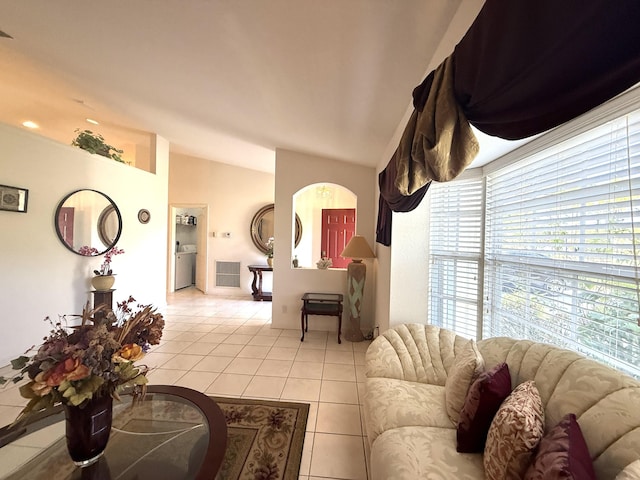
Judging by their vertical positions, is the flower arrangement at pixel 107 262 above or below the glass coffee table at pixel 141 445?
above

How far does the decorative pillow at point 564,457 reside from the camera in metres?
0.76

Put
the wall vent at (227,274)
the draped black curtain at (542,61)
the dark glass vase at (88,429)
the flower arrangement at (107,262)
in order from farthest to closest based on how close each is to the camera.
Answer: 1. the wall vent at (227,274)
2. the flower arrangement at (107,262)
3. the dark glass vase at (88,429)
4. the draped black curtain at (542,61)

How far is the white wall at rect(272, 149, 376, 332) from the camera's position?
3881 millimetres

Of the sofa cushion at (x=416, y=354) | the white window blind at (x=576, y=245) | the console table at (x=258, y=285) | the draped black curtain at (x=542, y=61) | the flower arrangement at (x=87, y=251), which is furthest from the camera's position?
the console table at (x=258, y=285)

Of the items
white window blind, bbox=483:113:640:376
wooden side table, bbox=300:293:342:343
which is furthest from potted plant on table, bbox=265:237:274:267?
white window blind, bbox=483:113:640:376

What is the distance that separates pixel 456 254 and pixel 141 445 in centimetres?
271

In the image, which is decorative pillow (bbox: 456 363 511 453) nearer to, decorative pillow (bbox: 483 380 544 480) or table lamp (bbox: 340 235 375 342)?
decorative pillow (bbox: 483 380 544 480)

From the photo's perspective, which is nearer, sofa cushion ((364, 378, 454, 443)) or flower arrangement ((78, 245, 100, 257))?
sofa cushion ((364, 378, 454, 443))

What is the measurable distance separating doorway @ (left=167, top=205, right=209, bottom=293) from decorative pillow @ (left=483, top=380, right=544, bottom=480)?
20.1 feet

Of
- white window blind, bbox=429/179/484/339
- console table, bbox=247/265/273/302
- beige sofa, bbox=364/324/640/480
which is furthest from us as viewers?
console table, bbox=247/265/273/302

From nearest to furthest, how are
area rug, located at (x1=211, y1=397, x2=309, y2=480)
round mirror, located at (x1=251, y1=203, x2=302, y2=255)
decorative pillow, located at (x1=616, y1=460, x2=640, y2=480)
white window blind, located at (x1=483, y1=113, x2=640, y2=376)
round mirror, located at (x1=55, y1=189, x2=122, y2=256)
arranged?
decorative pillow, located at (x1=616, y1=460, x2=640, y2=480) → white window blind, located at (x1=483, y1=113, x2=640, y2=376) → area rug, located at (x1=211, y1=397, x2=309, y2=480) → round mirror, located at (x1=55, y1=189, x2=122, y2=256) → round mirror, located at (x1=251, y1=203, x2=302, y2=255)

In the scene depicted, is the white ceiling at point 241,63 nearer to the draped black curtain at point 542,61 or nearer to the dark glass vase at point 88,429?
the draped black curtain at point 542,61

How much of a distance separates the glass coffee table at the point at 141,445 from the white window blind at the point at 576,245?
1.88 meters

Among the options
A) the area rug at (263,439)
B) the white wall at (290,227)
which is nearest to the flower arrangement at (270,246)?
the white wall at (290,227)
